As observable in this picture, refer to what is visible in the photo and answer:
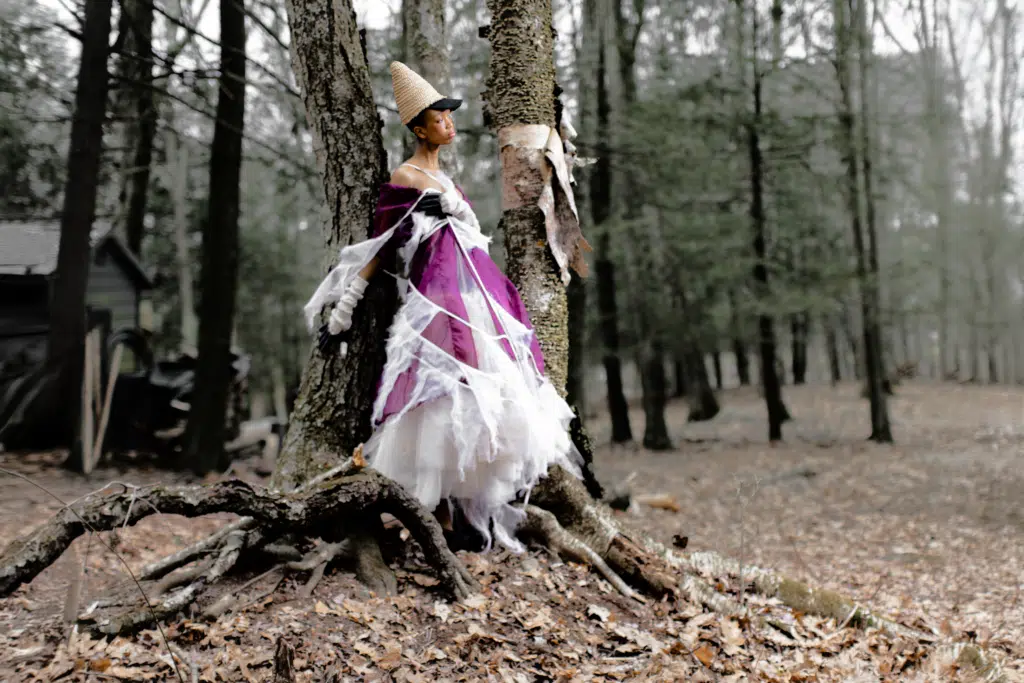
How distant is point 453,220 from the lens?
357 centimetres

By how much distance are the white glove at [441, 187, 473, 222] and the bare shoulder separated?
13 centimetres

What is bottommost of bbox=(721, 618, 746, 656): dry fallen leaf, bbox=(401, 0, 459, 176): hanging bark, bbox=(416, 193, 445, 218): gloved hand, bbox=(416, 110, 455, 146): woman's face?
bbox=(721, 618, 746, 656): dry fallen leaf

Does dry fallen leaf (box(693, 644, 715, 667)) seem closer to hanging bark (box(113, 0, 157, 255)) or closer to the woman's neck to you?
the woman's neck

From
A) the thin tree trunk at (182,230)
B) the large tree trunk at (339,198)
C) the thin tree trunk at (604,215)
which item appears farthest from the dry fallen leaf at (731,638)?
the thin tree trunk at (182,230)

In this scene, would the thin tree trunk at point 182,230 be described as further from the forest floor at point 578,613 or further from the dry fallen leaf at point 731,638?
the dry fallen leaf at point 731,638

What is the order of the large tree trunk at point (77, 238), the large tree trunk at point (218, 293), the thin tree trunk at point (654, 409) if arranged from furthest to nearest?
the thin tree trunk at point (654, 409), the large tree trunk at point (218, 293), the large tree trunk at point (77, 238)

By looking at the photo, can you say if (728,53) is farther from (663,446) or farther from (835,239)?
(663,446)

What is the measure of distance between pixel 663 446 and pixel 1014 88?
23.0 meters

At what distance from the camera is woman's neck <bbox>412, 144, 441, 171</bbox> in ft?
11.9

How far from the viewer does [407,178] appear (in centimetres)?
355

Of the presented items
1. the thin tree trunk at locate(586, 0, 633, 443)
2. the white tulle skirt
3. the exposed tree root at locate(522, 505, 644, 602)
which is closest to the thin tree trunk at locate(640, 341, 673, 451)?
the thin tree trunk at locate(586, 0, 633, 443)

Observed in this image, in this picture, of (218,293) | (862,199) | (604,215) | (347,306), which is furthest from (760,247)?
(347,306)

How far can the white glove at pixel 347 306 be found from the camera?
3.49 metres

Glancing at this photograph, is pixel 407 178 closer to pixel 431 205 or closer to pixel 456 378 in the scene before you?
pixel 431 205
